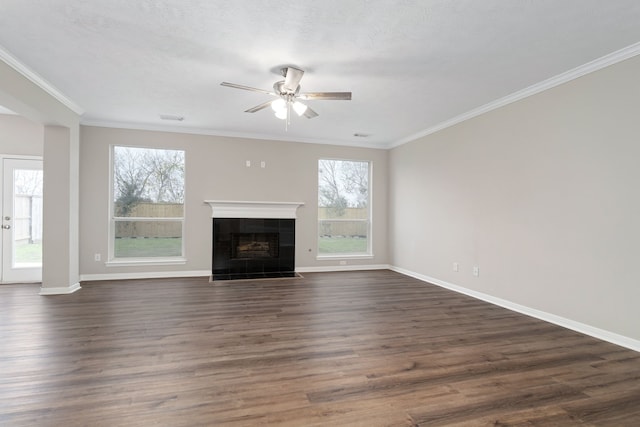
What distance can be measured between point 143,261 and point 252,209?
82.2 inches

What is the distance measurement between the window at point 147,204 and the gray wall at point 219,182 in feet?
0.52

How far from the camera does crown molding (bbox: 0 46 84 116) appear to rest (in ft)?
10.1

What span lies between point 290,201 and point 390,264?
2517 millimetres

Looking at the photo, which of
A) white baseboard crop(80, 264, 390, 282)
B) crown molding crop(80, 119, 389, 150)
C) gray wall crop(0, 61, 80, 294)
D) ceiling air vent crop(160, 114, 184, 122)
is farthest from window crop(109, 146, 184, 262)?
gray wall crop(0, 61, 80, 294)

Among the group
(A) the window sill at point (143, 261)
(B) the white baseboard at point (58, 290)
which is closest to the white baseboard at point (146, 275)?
(A) the window sill at point (143, 261)

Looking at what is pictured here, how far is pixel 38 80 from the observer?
3607 millimetres

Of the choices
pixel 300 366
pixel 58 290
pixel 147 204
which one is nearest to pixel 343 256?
pixel 147 204

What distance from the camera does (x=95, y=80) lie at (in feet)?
11.9

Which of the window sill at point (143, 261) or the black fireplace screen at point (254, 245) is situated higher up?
the black fireplace screen at point (254, 245)

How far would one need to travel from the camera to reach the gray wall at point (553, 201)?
9.42 feet

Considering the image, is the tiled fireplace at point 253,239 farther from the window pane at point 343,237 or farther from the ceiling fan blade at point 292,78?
the ceiling fan blade at point 292,78

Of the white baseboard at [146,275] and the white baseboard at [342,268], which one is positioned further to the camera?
the white baseboard at [342,268]

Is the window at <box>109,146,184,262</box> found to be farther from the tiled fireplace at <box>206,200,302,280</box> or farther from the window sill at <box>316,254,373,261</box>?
the window sill at <box>316,254,373,261</box>

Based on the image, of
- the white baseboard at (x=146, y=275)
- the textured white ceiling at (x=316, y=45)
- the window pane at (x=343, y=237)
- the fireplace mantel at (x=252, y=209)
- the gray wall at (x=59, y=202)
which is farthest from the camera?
the window pane at (x=343, y=237)
